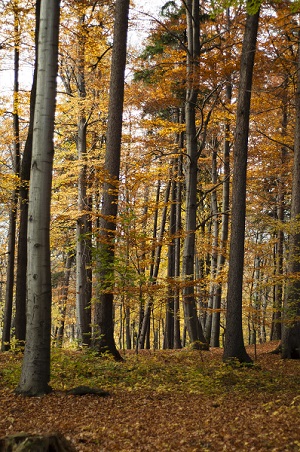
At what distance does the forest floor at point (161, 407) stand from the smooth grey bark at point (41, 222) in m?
0.46

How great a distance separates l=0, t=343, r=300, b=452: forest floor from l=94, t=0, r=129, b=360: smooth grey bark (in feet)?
1.87

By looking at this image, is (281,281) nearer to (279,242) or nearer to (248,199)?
(279,242)

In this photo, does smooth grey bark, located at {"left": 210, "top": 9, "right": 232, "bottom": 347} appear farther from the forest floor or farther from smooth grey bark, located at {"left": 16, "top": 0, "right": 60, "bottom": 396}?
smooth grey bark, located at {"left": 16, "top": 0, "right": 60, "bottom": 396}

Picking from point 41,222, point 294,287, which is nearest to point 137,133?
point 294,287

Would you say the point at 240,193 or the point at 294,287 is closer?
the point at 240,193

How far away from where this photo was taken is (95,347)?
962cm

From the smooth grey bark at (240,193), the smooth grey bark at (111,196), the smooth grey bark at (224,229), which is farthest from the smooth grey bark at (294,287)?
the smooth grey bark at (111,196)

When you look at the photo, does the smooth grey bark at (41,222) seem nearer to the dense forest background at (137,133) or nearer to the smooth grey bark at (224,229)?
the dense forest background at (137,133)

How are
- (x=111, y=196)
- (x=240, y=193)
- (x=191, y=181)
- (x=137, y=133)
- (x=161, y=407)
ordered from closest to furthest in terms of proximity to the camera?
(x=161, y=407) → (x=111, y=196) → (x=240, y=193) → (x=191, y=181) → (x=137, y=133)

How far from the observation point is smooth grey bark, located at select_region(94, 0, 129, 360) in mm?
9547

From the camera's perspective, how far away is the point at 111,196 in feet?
33.0

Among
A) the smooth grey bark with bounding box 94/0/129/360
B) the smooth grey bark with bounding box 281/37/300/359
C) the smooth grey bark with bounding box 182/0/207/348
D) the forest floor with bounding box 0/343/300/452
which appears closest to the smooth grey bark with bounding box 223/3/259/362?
the forest floor with bounding box 0/343/300/452

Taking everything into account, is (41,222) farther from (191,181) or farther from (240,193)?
(191,181)

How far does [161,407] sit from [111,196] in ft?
16.2
